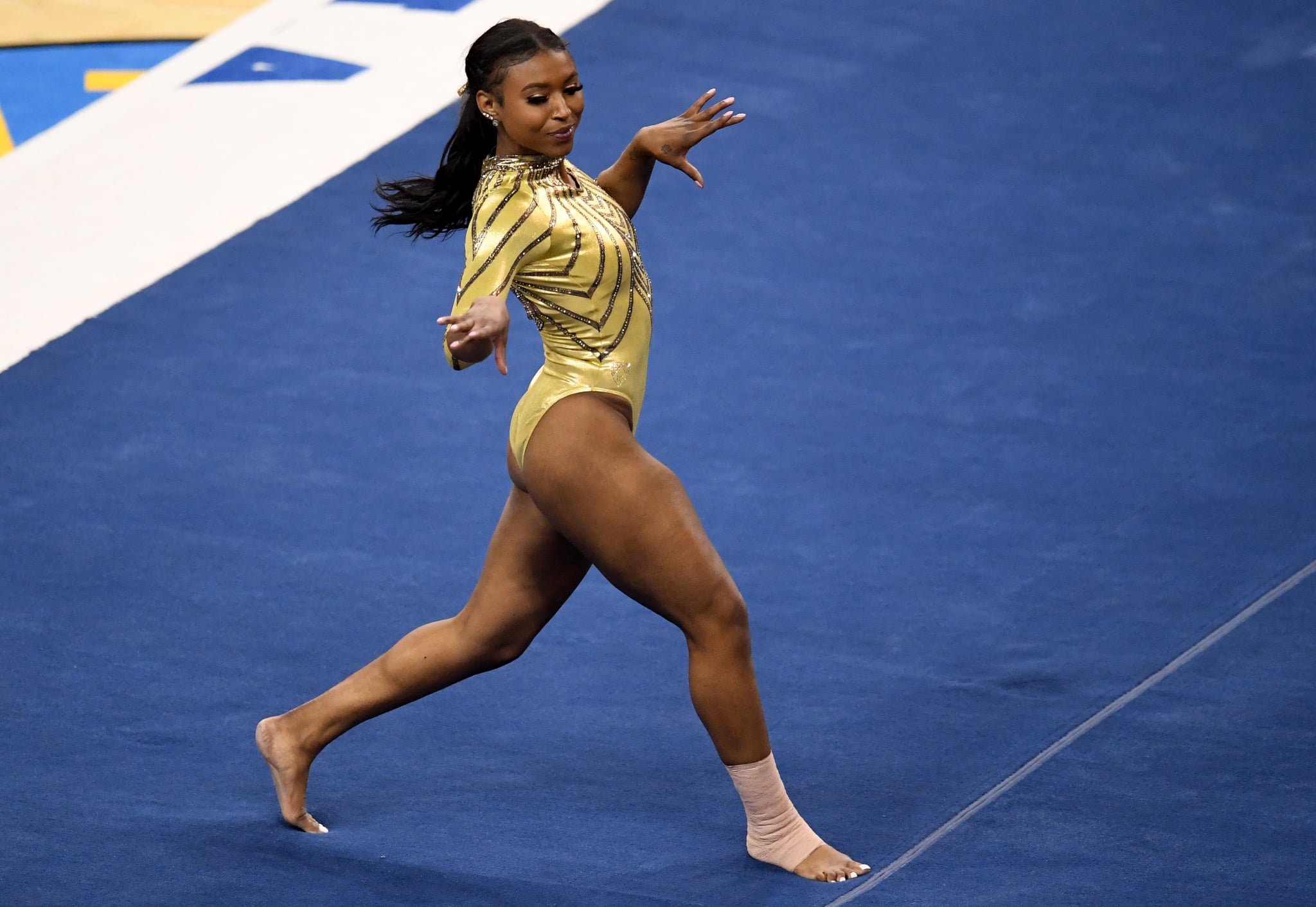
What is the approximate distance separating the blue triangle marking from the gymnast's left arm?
4197 millimetres

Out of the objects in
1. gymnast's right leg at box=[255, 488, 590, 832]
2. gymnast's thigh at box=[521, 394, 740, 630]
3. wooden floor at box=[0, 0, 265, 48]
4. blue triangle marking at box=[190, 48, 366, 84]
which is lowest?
gymnast's right leg at box=[255, 488, 590, 832]

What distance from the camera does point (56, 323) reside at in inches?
240

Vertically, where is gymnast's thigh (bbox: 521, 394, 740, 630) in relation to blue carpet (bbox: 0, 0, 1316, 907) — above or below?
above

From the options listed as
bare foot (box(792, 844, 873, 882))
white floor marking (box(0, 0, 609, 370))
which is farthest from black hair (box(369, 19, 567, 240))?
white floor marking (box(0, 0, 609, 370))

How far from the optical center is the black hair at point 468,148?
3404 mm

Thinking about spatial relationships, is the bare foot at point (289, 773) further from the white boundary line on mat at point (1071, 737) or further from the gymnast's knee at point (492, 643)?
the white boundary line on mat at point (1071, 737)

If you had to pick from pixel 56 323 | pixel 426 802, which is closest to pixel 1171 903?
pixel 426 802

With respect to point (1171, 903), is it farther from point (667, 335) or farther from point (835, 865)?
point (667, 335)

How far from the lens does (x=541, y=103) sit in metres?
3.38

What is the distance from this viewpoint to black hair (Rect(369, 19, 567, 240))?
3404mm

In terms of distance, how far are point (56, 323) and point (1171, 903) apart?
13.8 feet

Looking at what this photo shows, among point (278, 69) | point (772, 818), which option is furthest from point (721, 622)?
point (278, 69)

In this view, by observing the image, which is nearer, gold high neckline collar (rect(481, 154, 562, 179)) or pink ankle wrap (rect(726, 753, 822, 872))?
gold high neckline collar (rect(481, 154, 562, 179))

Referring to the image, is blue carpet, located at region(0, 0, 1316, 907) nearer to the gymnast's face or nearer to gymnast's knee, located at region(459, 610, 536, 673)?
gymnast's knee, located at region(459, 610, 536, 673)
